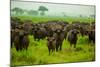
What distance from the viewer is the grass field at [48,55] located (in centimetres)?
232

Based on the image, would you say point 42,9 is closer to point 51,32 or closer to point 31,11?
point 31,11

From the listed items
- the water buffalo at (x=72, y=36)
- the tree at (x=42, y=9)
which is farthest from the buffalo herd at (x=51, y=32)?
the tree at (x=42, y=9)

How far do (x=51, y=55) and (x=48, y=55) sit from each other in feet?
0.13

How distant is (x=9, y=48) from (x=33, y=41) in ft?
0.96

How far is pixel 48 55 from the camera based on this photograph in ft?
7.99

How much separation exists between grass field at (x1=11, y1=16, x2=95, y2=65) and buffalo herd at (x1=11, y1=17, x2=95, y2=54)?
0.15 feet

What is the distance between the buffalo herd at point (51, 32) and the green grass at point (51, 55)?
5cm

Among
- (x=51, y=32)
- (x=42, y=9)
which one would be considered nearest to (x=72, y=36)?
(x=51, y=32)

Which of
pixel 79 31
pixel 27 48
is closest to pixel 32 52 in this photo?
pixel 27 48

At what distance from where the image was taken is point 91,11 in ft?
8.73

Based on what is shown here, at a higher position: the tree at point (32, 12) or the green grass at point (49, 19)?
the tree at point (32, 12)

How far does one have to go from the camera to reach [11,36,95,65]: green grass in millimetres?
2312

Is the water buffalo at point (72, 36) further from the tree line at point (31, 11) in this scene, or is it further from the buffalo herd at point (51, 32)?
the tree line at point (31, 11)
